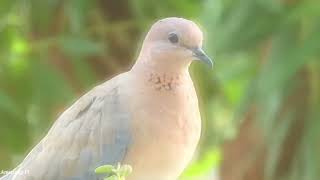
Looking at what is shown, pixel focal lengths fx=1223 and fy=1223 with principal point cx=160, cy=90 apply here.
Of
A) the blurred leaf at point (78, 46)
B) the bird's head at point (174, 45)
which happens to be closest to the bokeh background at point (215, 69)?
the blurred leaf at point (78, 46)

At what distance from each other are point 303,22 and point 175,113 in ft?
2.99

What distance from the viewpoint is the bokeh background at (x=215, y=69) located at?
2719mm

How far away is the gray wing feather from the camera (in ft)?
6.37

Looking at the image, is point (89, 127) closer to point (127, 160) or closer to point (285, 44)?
point (127, 160)

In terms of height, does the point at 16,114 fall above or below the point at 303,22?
below

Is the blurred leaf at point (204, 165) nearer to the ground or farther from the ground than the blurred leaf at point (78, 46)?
nearer to the ground

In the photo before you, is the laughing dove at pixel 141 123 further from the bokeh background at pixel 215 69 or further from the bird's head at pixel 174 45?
the bokeh background at pixel 215 69

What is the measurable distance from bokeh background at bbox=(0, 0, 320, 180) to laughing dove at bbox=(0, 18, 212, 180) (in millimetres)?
699

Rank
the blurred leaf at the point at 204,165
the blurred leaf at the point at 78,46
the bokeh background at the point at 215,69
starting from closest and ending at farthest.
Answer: the bokeh background at the point at 215,69 < the blurred leaf at the point at 78,46 < the blurred leaf at the point at 204,165

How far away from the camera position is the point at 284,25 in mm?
2725

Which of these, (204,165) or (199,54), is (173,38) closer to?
(199,54)

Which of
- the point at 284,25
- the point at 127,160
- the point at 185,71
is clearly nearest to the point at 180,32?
the point at 185,71

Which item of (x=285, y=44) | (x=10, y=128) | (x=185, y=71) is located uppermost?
(x=285, y=44)

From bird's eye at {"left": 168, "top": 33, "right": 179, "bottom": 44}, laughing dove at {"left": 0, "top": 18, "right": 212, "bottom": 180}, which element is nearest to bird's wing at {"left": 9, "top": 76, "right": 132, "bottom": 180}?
laughing dove at {"left": 0, "top": 18, "right": 212, "bottom": 180}
